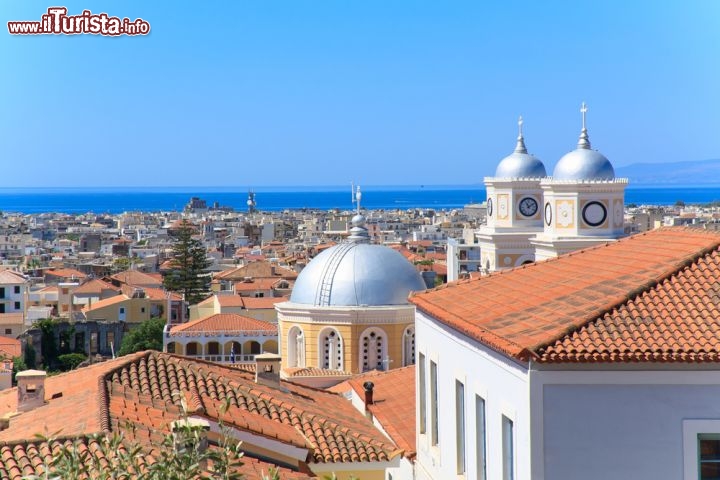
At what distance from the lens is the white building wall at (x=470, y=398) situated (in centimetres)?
979

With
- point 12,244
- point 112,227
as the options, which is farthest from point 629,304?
point 112,227

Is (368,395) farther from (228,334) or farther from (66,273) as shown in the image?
(66,273)

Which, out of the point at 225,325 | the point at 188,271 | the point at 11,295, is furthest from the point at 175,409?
the point at 188,271

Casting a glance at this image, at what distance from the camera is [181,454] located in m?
6.07

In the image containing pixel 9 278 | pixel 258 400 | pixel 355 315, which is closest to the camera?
pixel 258 400

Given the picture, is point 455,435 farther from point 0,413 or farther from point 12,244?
point 12,244

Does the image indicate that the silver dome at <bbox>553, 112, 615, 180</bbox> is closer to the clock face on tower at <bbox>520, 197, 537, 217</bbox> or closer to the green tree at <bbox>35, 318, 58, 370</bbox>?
the clock face on tower at <bbox>520, 197, 537, 217</bbox>

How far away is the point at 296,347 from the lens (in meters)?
29.0

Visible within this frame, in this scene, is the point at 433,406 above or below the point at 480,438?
below

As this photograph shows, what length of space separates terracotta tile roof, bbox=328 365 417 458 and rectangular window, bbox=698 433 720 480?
6539mm

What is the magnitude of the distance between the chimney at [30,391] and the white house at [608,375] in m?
4.81

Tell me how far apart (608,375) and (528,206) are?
26.8m

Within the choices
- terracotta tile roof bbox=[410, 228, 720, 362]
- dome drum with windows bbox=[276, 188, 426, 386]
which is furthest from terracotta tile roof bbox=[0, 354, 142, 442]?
dome drum with windows bbox=[276, 188, 426, 386]

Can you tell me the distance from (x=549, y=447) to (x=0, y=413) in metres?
7.41
